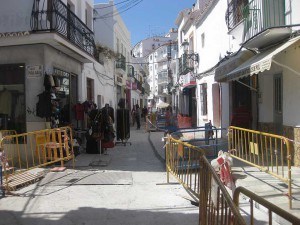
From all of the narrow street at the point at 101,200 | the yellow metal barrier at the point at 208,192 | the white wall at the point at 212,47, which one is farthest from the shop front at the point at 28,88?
the white wall at the point at 212,47

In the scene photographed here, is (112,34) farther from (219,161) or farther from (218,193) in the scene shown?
(218,193)

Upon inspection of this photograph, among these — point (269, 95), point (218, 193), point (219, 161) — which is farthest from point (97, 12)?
point (218, 193)

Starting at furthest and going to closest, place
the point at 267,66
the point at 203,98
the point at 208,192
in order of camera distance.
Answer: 1. the point at 203,98
2. the point at 267,66
3. the point at 208,192

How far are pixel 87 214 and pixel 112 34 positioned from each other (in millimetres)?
17075

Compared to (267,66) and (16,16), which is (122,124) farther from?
(267,66)

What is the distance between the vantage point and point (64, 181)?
7707mm

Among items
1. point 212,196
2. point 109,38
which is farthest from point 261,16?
point 109,38

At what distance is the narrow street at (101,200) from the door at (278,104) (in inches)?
142

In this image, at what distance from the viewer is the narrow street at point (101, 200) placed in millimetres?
5297

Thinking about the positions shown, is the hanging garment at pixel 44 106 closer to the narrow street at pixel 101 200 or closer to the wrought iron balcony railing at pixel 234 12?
the narrow street at pixel 101 200

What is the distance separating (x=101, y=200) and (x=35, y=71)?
525 centimetres

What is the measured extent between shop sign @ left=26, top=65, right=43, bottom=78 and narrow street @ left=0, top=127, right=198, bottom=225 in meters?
2.85

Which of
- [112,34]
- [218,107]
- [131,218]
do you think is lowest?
[131,218]

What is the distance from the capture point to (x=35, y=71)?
394 inches
